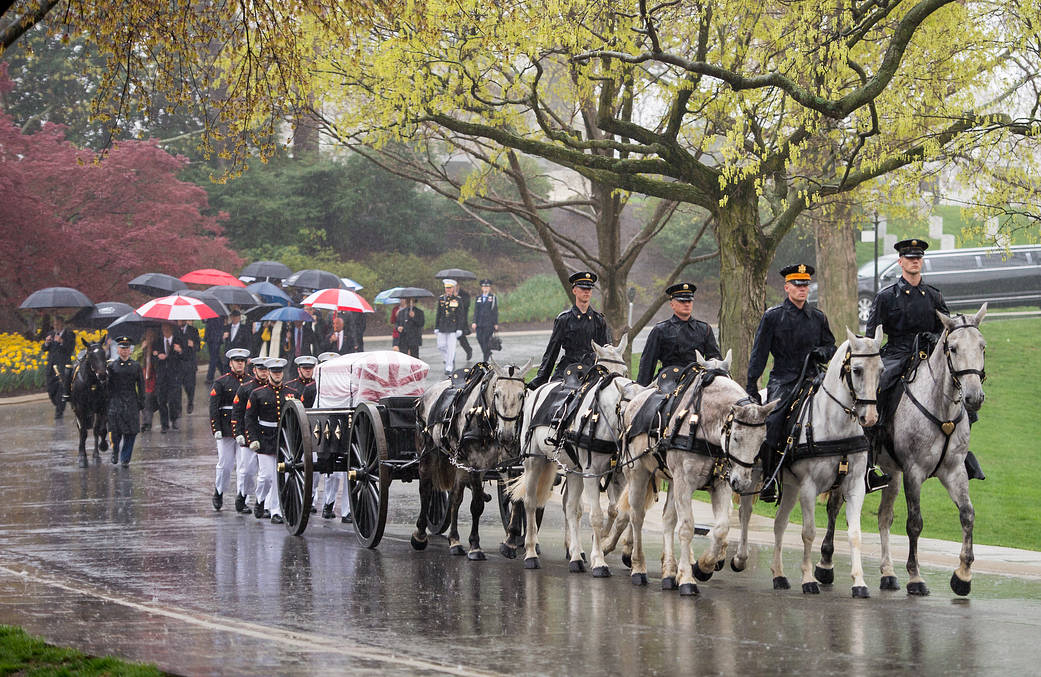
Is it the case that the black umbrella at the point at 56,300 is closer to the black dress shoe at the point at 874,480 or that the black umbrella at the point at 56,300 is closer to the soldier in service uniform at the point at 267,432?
the soldier in service uniform at the point at 267,432

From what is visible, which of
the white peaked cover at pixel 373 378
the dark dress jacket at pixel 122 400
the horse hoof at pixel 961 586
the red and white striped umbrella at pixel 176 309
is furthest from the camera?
the red and white striped umbrella at pixel 176 309

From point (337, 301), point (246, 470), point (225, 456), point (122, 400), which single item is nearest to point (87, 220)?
point (337, 301)

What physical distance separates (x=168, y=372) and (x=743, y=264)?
502 inches

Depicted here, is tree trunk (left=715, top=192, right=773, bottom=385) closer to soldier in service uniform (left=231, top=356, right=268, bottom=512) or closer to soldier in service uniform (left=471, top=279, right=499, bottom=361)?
soldier in service uniform (left=231, top=356, right=268, bottom=512)

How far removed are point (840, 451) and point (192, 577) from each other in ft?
19.1

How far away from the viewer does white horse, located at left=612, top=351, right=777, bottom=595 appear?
34.9 ft

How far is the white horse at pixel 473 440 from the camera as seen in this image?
13.2 m

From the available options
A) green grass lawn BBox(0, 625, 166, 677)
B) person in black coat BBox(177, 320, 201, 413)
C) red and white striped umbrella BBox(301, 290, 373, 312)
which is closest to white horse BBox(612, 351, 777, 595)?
green grass lawn BBox(0, 625, 166, 677)

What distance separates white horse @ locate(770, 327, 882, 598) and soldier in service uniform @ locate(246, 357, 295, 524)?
7.70 meters

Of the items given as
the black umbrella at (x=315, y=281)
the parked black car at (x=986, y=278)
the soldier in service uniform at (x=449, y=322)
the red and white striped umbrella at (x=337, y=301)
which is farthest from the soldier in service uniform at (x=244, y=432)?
the parked black car at (x=986, y=278)

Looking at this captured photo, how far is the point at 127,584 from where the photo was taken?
1173 cm

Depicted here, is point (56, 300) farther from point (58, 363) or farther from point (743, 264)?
point (743, 264)

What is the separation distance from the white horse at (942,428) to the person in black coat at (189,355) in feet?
61.6

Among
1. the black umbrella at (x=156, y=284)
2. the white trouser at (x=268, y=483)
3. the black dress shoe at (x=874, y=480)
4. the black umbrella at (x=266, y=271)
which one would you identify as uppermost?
the black umbrella at (x=266, y=271)
